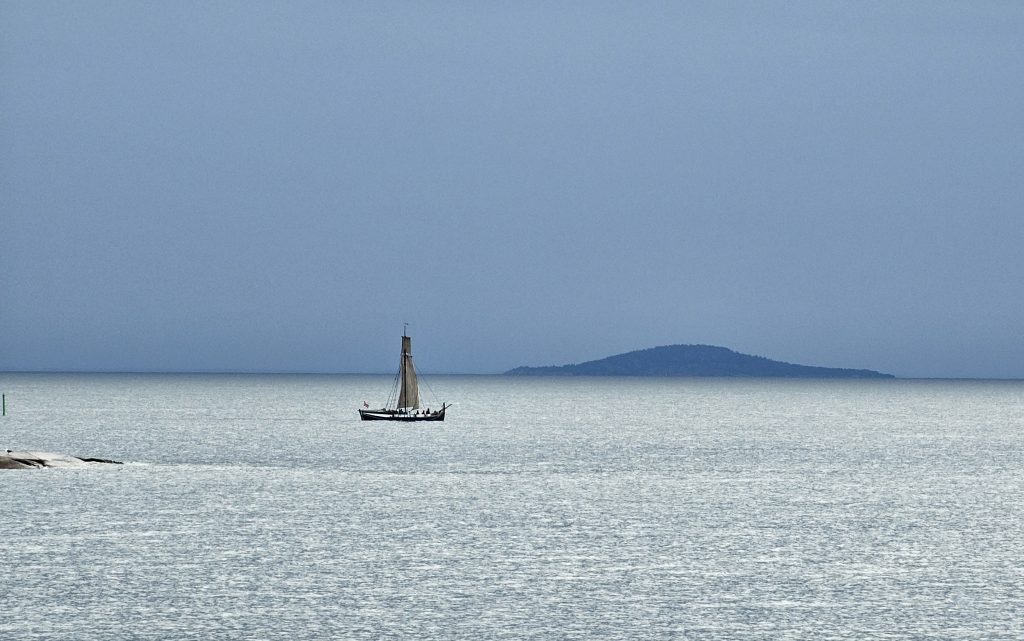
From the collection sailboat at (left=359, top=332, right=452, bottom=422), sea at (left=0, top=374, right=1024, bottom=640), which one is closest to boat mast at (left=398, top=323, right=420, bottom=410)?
sailboat at (left=359, top=332, right=452, bottom=422)

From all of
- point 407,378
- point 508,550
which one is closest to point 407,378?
point 407,378

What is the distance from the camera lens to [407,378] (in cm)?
16300

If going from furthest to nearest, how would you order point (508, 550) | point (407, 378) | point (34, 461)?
point (407, 378), point (34, 461), point (508, 550)

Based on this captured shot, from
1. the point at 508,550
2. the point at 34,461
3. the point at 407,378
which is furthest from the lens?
the point at 407,378

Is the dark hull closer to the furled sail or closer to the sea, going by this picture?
the furled sail

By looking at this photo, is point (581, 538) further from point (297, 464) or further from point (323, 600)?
point (297, 464)

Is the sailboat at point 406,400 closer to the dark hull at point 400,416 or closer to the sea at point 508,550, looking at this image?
the dark hull at point 400,416

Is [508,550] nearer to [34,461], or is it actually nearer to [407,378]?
[34,461]

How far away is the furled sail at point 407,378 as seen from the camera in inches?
6046

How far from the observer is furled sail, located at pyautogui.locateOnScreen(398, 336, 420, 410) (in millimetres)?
153575

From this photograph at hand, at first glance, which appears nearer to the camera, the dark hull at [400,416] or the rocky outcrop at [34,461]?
the rocky outcrop at [34,461]

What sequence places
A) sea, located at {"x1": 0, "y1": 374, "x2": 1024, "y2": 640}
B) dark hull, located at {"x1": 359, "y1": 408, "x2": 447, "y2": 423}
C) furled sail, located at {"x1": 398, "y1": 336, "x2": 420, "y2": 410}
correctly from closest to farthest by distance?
sea, located at {"x1": 0, "y1": 374, "x2": 1024, "y2": 640}
furled sail, located at {"x1": 398, "y1": 336, "x2": 420, "y2": 410}
dark hull, located at {"x1": 359, "y1": 408, "x2": 447, "y2": 423}

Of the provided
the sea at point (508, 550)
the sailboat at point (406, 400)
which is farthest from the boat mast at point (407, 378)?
the sea at point (508, 550)

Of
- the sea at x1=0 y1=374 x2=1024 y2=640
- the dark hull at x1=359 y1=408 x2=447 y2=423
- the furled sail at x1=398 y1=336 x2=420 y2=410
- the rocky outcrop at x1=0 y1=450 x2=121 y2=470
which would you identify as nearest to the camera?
the sea at x1=0 y1=374 x2=1024 y2=640
